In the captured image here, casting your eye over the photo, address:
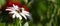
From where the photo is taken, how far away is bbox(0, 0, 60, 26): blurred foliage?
1220mm

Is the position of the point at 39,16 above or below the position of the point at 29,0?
below

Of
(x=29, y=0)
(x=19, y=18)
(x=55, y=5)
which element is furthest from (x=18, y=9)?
(x=55, y=5)

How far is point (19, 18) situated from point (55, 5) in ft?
1.06

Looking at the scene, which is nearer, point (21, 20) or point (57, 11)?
point (21, 20)

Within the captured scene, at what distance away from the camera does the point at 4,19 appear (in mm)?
1087

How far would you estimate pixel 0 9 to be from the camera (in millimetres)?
1094

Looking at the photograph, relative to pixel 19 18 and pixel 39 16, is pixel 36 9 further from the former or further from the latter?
pixel 19 18

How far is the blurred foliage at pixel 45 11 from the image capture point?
1.22 meters

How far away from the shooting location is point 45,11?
1.23m

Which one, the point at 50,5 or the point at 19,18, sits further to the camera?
the point at 50,5

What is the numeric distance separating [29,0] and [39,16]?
14cm

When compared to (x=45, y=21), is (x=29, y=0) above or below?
above

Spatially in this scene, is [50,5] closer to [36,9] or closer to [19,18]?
[36,9]

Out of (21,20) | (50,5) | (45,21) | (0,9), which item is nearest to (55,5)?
(50,5)
